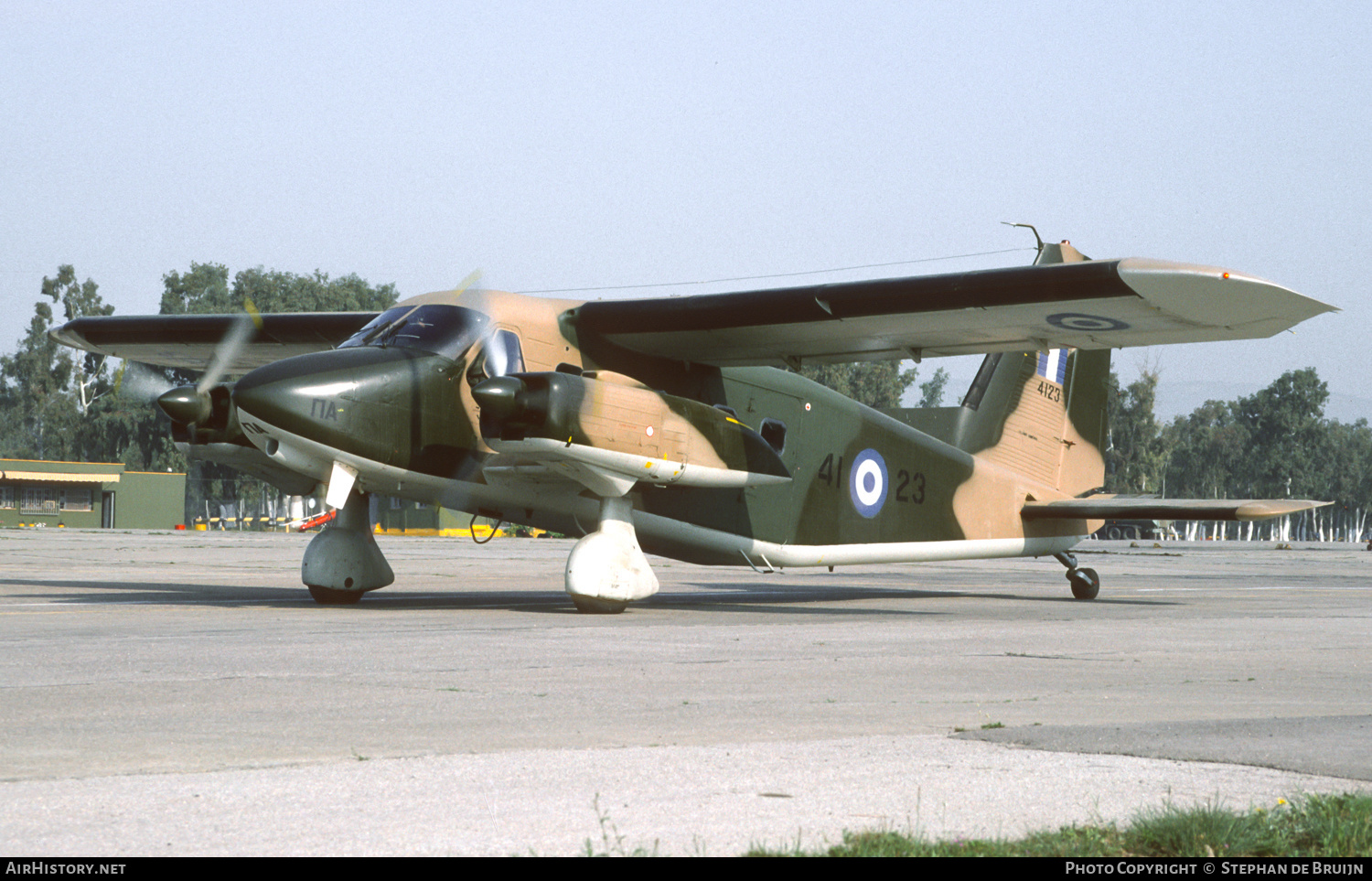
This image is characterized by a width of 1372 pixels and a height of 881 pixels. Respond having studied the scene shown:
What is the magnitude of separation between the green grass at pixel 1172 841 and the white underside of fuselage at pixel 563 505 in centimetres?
1103

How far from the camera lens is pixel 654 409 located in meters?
15.1

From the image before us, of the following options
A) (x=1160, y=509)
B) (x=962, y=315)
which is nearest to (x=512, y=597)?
(x=962, y=315)

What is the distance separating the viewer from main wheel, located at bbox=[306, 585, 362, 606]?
16219 millimetres

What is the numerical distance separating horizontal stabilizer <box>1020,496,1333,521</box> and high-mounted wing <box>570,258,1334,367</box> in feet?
11.9

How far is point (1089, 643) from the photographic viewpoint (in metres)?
12.5

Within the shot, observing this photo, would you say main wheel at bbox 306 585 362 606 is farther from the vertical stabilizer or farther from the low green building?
the low green building

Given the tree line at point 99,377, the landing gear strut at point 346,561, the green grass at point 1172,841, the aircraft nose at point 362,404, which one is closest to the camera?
the green grass at point 1172,841

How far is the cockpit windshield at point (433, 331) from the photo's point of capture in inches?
590

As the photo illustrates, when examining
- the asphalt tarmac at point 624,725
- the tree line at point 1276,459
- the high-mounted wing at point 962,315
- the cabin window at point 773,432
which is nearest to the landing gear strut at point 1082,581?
the asphalt tarmac at point 624,725

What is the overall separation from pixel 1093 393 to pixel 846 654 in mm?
14155

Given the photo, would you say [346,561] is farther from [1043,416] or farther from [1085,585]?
[1043,416]

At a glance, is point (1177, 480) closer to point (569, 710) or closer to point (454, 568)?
point (454, 568)

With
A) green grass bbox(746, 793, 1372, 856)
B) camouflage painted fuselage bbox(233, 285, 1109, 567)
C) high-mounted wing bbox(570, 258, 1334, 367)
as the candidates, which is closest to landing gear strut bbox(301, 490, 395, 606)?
camouflage painted fuselage bbox(233, 285, 1109, 567)

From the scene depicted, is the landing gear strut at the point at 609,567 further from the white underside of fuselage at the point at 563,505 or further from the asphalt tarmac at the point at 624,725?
the white underside of fuselage at the point at 563,505
